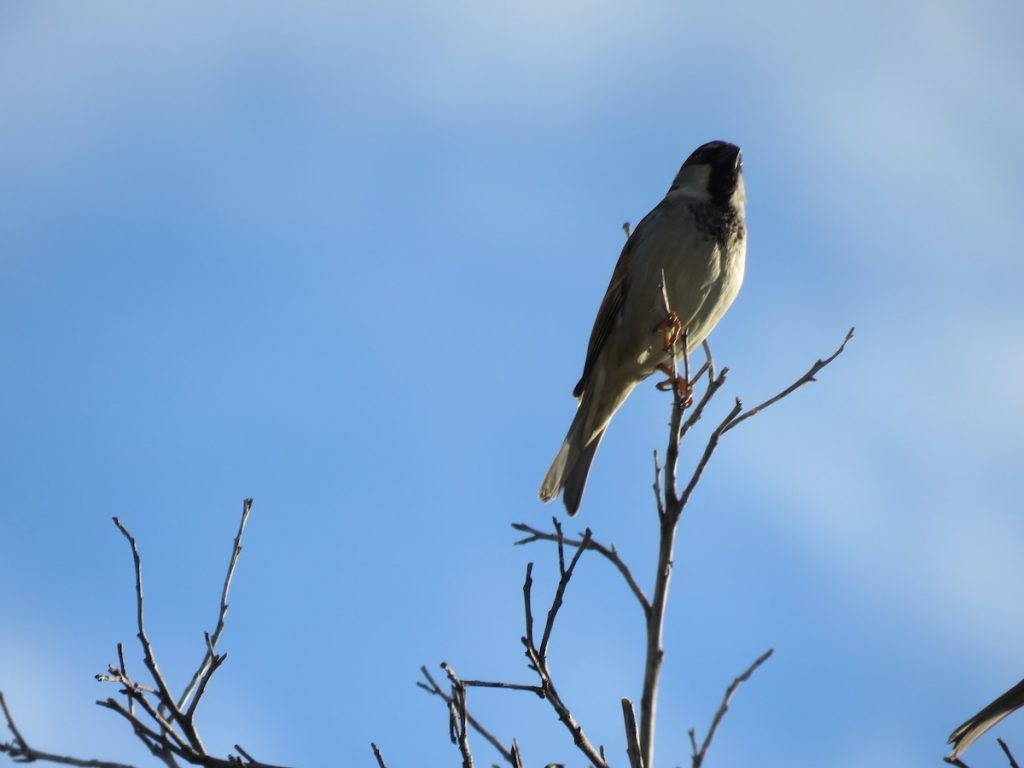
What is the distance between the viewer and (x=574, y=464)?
19.0ft

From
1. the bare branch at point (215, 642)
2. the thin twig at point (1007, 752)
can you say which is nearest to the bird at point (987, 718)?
the thin twig at point (1007, 752)

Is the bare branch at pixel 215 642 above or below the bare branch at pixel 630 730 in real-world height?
above

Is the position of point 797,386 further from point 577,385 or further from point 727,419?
point 577,385

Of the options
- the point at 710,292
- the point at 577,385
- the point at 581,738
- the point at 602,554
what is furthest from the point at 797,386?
the point at 577,385

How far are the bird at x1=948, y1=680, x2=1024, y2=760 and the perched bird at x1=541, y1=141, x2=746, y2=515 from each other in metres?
2.73

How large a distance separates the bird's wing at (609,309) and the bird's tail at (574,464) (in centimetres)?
18

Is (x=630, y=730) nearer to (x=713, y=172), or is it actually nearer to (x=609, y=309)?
(x=609, y=309)

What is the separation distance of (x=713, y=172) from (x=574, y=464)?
1.99m

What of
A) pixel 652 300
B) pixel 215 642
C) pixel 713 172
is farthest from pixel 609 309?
pixel 215 642

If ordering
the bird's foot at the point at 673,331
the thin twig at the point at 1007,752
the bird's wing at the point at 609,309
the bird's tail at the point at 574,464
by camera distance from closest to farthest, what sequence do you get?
the thin twig at the point at 1007,752
the bird's foot at the point at 673,331
the bird's tail at the point at 574,464
the bird's wing at the point at 609,309

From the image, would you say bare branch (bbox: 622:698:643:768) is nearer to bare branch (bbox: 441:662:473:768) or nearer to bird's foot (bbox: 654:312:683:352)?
bare branch (bbox: 441:662:473:768)

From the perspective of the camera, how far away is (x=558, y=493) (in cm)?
566

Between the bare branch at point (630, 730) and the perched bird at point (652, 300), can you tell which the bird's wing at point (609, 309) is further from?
the bare branch at point (630, 730)

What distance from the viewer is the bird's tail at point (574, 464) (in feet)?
18.5
